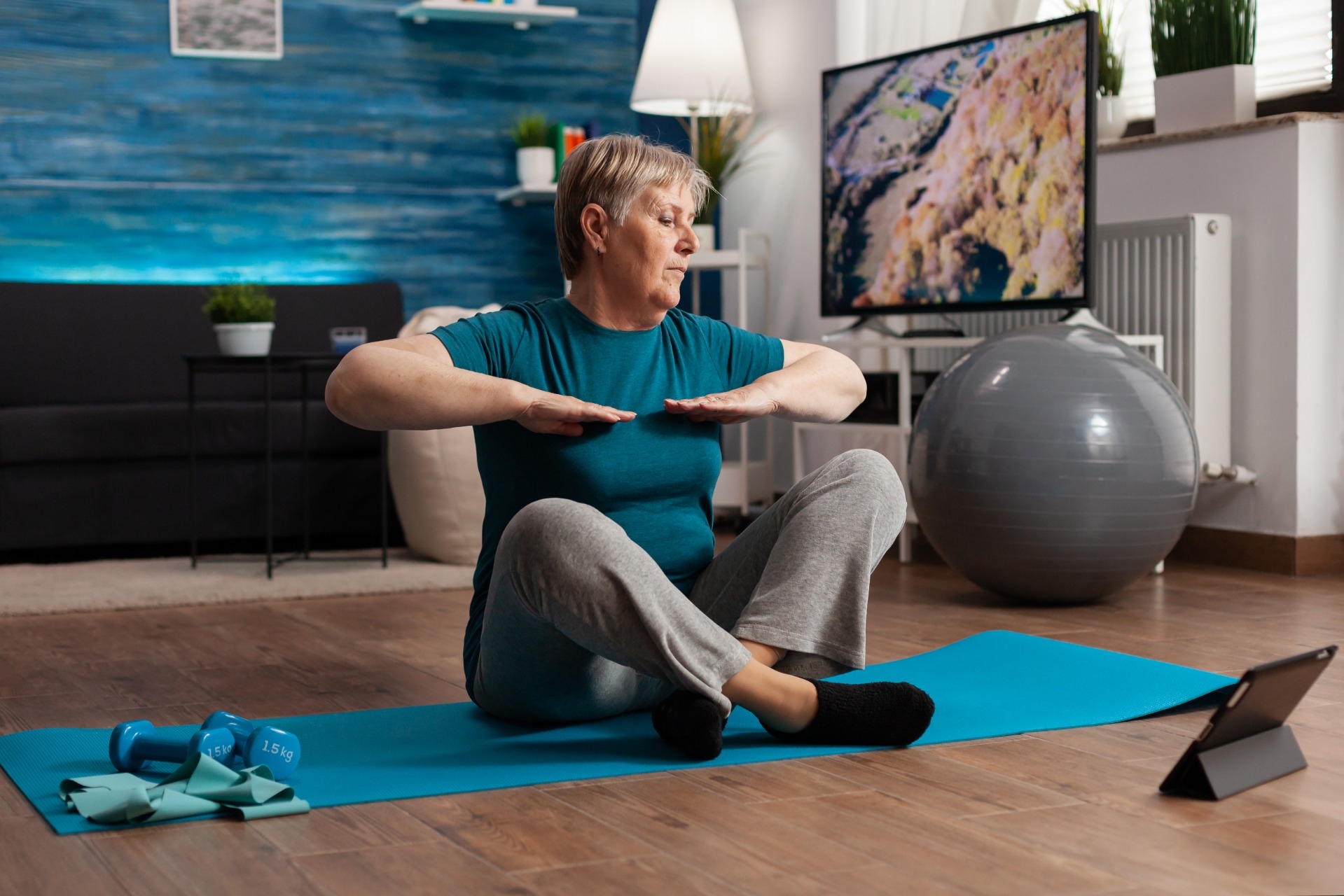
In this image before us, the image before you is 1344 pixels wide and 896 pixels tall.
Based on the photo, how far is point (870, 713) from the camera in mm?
1837

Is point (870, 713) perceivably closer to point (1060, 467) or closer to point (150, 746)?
point (150, 746)

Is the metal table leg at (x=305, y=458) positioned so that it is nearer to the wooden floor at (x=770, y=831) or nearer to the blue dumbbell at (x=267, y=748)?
the wooden floor at (x=770, y=831)

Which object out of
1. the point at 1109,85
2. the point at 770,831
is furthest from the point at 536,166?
the point at 770,831

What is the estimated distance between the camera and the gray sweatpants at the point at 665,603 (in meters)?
1.66

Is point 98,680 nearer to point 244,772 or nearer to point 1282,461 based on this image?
point 244,772

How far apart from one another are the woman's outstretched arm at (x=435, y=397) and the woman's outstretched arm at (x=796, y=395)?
12 cm

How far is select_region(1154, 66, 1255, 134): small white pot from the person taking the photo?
12.5 ft

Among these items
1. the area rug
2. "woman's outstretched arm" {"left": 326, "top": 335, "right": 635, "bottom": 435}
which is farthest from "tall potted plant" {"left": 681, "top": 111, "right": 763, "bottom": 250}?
"woman's outstretched arm" {"left": 326, "top": 335, "right": 635, "bottom": 435}

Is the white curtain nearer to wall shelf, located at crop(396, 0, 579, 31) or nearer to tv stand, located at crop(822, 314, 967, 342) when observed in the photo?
tv stand, located at crop(822, 314, 967, 342)

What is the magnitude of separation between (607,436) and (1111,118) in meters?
2.83

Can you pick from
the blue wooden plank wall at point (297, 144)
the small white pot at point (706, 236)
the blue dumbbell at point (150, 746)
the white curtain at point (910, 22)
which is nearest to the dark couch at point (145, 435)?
the blue wooden plank wall at point (297, 144)

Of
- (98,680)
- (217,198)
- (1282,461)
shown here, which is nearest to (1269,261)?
(1282,461)

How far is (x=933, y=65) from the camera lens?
3.95 meters

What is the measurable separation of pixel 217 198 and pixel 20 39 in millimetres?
768
